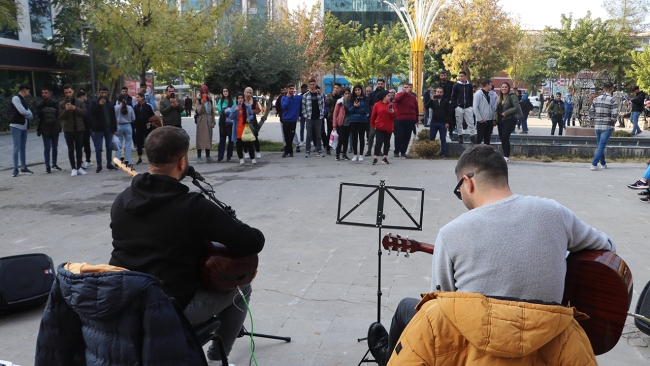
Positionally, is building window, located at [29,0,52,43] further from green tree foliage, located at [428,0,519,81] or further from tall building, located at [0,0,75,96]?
green tree foliage, located at [428,0,519,81]

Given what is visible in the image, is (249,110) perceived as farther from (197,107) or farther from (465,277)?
(465,277)

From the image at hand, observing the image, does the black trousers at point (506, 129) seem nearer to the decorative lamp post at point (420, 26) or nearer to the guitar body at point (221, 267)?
the decorative lamp post at point (420, 26)

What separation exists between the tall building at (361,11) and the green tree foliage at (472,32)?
37.7 metres

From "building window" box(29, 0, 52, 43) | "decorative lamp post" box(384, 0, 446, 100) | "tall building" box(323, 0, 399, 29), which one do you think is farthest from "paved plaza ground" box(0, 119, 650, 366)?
"tall building" box(323, 0, 399, 29)

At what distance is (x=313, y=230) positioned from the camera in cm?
740

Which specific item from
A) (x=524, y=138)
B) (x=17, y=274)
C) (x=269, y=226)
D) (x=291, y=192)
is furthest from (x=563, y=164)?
(x=17, y=274)

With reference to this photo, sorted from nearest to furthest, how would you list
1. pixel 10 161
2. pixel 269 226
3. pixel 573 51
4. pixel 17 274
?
pixel 17 274 → pixel 269 226 → pixel 10 161 → pixel 573 51

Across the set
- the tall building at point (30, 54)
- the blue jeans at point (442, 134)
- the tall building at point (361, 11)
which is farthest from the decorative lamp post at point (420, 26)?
the tall building at point (361, 11)

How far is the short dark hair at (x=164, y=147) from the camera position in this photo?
2.96m

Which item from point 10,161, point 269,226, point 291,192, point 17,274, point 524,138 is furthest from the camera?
point 524,138

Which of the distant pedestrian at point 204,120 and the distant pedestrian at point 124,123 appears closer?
the distant pedestrian at point 124,123

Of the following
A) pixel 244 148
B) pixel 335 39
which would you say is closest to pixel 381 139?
pixel 244 148

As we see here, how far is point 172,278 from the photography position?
2877 mm

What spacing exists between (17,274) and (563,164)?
1192cm
